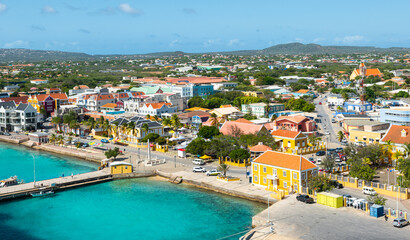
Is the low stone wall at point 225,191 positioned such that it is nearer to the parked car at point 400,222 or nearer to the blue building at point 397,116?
the parked car at point 400,222

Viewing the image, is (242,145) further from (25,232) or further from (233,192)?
(25,232)

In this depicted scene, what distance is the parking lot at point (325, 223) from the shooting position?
21938 millimetres

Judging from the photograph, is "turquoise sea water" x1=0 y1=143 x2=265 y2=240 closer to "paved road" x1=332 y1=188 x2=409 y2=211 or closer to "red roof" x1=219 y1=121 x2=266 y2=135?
"paved road" x1=332 y1=188 x2=409 y2=211

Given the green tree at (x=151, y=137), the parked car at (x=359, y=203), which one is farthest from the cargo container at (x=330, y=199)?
the green tree at (x=151, y=137)

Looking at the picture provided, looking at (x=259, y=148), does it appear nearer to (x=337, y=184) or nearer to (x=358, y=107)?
(x=337, y=184)

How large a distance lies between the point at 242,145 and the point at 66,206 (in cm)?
1735

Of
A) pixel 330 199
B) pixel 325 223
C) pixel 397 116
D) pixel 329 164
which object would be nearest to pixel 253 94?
pixel 397 116

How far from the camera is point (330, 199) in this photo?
26.5m

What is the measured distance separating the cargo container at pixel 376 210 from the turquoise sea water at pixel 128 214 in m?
7.05

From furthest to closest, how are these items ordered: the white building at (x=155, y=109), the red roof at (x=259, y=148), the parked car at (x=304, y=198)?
1. the white building at (x=155, y=109)
2. the red roof at (x=259, y=148)
3. the parked car at (x=304, y=198)

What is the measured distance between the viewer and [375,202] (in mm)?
25203

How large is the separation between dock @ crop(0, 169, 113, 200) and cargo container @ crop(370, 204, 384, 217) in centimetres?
2172

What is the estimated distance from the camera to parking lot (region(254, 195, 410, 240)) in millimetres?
21938

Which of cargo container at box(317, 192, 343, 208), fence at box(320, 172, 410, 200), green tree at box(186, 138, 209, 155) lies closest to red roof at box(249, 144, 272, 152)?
green tree at box(186, 138, 209, 155)
